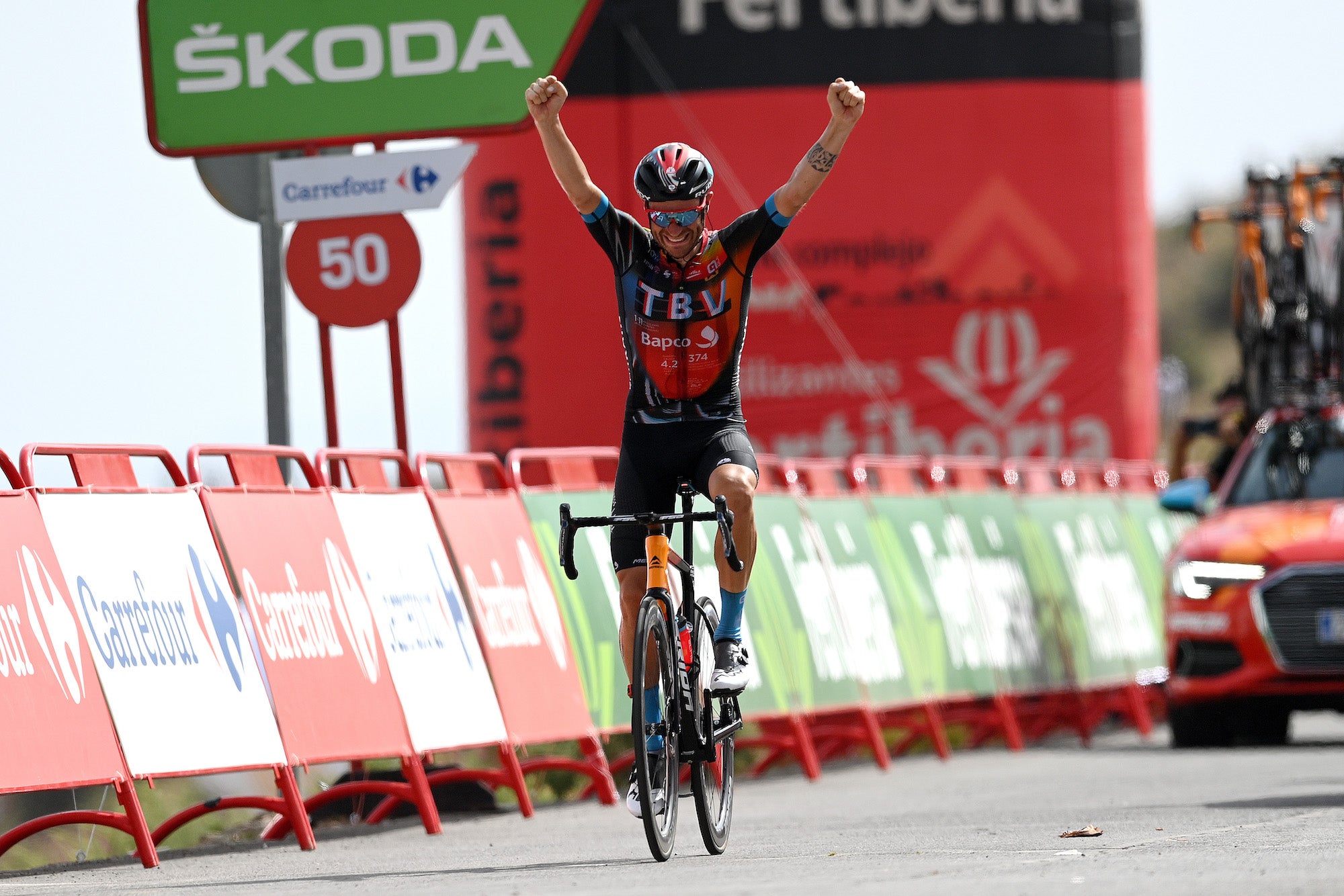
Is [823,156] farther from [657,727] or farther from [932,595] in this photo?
[932,595]

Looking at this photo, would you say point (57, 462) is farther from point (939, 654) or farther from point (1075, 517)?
point (1075, 517)

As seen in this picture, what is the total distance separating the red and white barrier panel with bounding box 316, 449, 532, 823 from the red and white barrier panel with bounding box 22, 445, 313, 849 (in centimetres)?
100

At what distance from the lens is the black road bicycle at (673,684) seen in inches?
339

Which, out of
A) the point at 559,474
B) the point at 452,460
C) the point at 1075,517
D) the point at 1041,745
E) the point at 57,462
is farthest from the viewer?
the point at 1075,517

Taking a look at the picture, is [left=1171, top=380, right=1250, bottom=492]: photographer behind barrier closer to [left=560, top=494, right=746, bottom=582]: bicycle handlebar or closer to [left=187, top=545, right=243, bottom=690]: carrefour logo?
[left=187, top=545, right=243, bottom=690]: carrefour logo

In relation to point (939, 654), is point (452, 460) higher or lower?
higher

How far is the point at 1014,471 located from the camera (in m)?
19.2

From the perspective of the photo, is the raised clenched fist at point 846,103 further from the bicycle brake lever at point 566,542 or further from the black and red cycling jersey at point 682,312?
the bicycle brake lever at point 566,542

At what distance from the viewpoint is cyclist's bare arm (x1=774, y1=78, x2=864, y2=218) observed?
906cm

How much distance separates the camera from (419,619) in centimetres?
1162

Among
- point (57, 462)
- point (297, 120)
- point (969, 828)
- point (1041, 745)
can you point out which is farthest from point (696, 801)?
point (1041, 745)

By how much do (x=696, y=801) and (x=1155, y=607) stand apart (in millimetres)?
12662

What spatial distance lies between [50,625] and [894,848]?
119 inches

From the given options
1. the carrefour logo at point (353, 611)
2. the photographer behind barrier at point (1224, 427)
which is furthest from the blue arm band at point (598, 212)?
the photographer behind barrier at point (1224, 427)
